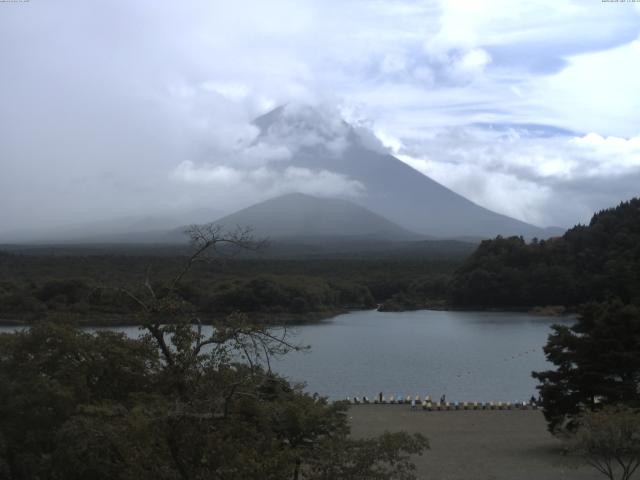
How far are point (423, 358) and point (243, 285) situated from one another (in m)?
15.9

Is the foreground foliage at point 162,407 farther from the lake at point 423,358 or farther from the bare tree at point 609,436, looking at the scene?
the lake at point 423,358

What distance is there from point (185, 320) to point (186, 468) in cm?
92

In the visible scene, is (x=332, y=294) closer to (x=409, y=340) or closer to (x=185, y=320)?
(x=409, y=340)

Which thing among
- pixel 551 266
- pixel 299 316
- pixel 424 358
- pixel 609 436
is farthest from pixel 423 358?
pixel 551 266

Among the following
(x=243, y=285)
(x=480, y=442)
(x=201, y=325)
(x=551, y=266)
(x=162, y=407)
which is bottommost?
(x=480, y=442)

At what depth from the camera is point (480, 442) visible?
1311cm

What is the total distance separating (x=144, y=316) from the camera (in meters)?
4.61

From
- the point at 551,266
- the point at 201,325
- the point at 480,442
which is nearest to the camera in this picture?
the point at 201,325

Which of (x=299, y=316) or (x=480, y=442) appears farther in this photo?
(x=299, y=316)

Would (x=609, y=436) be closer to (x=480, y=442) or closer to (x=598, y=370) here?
(x=598, y=370)

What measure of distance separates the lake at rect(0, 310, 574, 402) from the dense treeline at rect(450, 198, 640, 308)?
195 inches

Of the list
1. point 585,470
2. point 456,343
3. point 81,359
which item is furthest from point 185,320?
point 456,343

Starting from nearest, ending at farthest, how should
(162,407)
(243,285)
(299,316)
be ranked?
(162,407) → (243,285) → (299,316)

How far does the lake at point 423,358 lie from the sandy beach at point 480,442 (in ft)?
7.91
